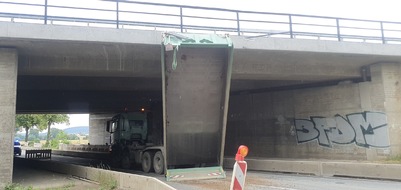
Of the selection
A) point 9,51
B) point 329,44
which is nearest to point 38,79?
point 9,51

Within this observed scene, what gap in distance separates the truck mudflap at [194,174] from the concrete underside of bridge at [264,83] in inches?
168

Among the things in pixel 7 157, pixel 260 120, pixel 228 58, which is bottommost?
pixel 7 157

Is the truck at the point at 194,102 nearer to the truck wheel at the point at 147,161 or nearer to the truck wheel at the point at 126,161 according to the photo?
the truck wheel at the point at 147,161

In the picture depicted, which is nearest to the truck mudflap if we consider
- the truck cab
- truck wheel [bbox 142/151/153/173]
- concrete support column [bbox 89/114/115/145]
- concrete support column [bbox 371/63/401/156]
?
truck wheel [bbox 142/151/153/173]

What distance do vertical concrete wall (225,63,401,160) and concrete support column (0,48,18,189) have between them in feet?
44.2

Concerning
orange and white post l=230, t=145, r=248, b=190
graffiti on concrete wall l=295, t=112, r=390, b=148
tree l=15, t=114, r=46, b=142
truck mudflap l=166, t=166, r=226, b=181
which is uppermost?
tree l=15, t=114, r=46, b=142

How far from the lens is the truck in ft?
42.0

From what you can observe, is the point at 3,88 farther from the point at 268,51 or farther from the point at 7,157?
the point at 268,51

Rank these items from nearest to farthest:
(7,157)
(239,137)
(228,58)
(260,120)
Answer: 1. (7,157)
2. (228,58)
3. (260,120)
4. (239,137)

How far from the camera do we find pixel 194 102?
13852 millimetres

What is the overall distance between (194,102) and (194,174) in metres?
2.61

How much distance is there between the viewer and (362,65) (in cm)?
1767

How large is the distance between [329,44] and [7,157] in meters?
12.5

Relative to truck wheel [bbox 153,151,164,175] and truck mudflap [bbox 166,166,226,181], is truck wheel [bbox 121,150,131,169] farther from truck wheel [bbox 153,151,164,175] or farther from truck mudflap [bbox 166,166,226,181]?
truck mudflap [bbox 166,166,226,181]
